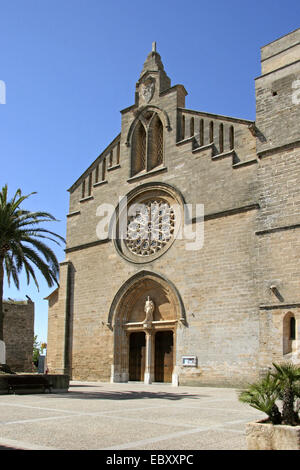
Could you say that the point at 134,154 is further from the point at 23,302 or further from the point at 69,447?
the point at 69,447

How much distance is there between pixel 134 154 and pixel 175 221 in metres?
4.99

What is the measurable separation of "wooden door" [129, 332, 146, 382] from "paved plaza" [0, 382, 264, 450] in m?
9.36

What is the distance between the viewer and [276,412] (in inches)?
244

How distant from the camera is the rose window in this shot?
22.4 m

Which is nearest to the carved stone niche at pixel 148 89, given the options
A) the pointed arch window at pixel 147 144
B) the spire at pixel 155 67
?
the spire at pixel 155 67

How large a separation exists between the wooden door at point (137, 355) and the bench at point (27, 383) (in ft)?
23.1

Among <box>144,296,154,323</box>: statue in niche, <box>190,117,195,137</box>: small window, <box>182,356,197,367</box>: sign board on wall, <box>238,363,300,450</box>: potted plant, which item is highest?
<box>190,117,195,137</box>: small window

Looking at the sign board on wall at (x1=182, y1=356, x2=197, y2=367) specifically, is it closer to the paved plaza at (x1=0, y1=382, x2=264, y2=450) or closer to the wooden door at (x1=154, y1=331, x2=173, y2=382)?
the wooden door at (x1=154, y1=331, x2=173, y2=382)

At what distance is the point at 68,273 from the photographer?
2634 cm

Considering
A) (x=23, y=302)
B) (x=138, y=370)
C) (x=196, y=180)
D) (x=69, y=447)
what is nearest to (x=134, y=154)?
(x=196, y=180)

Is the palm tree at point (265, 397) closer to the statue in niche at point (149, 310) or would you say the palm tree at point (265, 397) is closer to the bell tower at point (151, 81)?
the statue in niche at point (149, 310)

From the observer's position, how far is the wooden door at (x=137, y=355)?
2295cm

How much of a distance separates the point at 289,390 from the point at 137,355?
17.5 metres

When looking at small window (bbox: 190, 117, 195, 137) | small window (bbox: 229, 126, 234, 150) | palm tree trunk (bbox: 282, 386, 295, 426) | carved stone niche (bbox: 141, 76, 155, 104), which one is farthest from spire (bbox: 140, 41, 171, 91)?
palm tree trunk (bbox: 282, 386, 295, 426)
